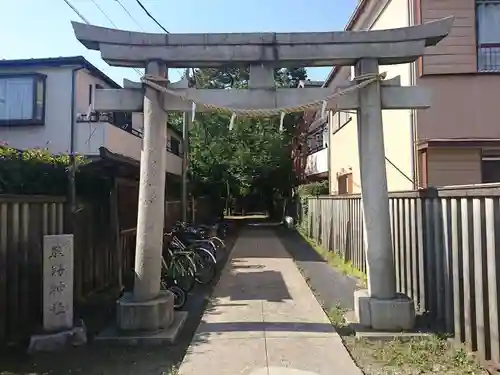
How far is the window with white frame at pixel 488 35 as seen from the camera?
9.68m

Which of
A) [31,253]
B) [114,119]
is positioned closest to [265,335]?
[31,253]

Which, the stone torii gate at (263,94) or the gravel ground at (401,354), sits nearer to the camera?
the gravel ground at (401,354)

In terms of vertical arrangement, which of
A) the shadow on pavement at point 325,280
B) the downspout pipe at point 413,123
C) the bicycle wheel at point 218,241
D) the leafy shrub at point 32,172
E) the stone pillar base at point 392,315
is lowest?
the shadow on pavement at point 325,280

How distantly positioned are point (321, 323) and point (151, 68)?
4.43 m

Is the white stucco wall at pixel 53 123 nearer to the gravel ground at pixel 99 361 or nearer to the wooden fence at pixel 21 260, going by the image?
the wooden fence at pixel 21 260

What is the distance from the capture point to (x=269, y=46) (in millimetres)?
6301

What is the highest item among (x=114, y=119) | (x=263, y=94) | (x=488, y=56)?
(x=488, y=56)

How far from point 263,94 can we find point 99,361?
4.09 m

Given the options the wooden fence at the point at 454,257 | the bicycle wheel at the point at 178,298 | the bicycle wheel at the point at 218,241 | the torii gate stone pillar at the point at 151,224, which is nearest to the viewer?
the wooden fence at the point at 454,257

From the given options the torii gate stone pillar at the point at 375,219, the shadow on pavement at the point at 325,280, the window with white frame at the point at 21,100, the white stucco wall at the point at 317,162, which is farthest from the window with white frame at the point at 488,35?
the window with white frame at the point at 21,100

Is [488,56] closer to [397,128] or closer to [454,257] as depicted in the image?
[397,128]

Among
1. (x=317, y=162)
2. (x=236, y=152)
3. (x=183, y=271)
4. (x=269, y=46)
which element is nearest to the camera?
(x=269, y=46)

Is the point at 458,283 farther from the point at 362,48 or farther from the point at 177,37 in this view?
the point at 177,37

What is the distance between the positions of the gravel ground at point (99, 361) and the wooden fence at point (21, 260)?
1.46 feet
